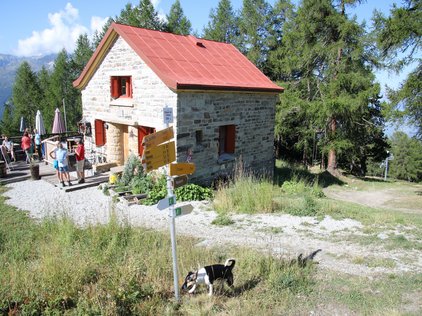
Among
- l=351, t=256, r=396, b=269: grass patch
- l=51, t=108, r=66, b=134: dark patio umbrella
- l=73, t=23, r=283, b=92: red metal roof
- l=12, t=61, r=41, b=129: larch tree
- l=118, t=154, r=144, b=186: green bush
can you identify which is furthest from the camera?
l=12, t=61, r=41, b=129: larch tree

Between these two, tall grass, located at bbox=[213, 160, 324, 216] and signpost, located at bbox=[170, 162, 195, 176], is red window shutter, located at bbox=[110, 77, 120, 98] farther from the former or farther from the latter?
signpost, located at bbox=[170, 162, 195, 176]

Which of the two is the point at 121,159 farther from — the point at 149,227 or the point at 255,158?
the point at 149,227

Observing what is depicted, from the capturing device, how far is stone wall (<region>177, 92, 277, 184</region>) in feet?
40.0

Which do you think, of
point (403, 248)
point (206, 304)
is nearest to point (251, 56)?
point (403, 248)

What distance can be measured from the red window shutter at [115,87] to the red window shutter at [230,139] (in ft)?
15.1

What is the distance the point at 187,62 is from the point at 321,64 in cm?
1123

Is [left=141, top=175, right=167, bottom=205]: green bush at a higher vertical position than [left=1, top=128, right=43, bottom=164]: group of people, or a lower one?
lower

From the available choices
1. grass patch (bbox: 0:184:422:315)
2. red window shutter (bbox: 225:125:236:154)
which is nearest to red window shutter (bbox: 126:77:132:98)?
red window shutter (bbox: 225:125:236:154)

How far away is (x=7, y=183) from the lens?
1352 centimetres

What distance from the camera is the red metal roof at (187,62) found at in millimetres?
12172

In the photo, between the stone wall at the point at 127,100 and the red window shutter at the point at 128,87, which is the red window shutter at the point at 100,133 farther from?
the red window shutter at the point at 128,87

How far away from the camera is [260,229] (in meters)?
8.87

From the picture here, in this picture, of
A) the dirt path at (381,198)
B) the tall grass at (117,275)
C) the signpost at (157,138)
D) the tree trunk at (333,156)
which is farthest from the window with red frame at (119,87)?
the tree trunk at (333,156)

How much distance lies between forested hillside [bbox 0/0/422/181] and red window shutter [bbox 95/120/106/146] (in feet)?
36.1
